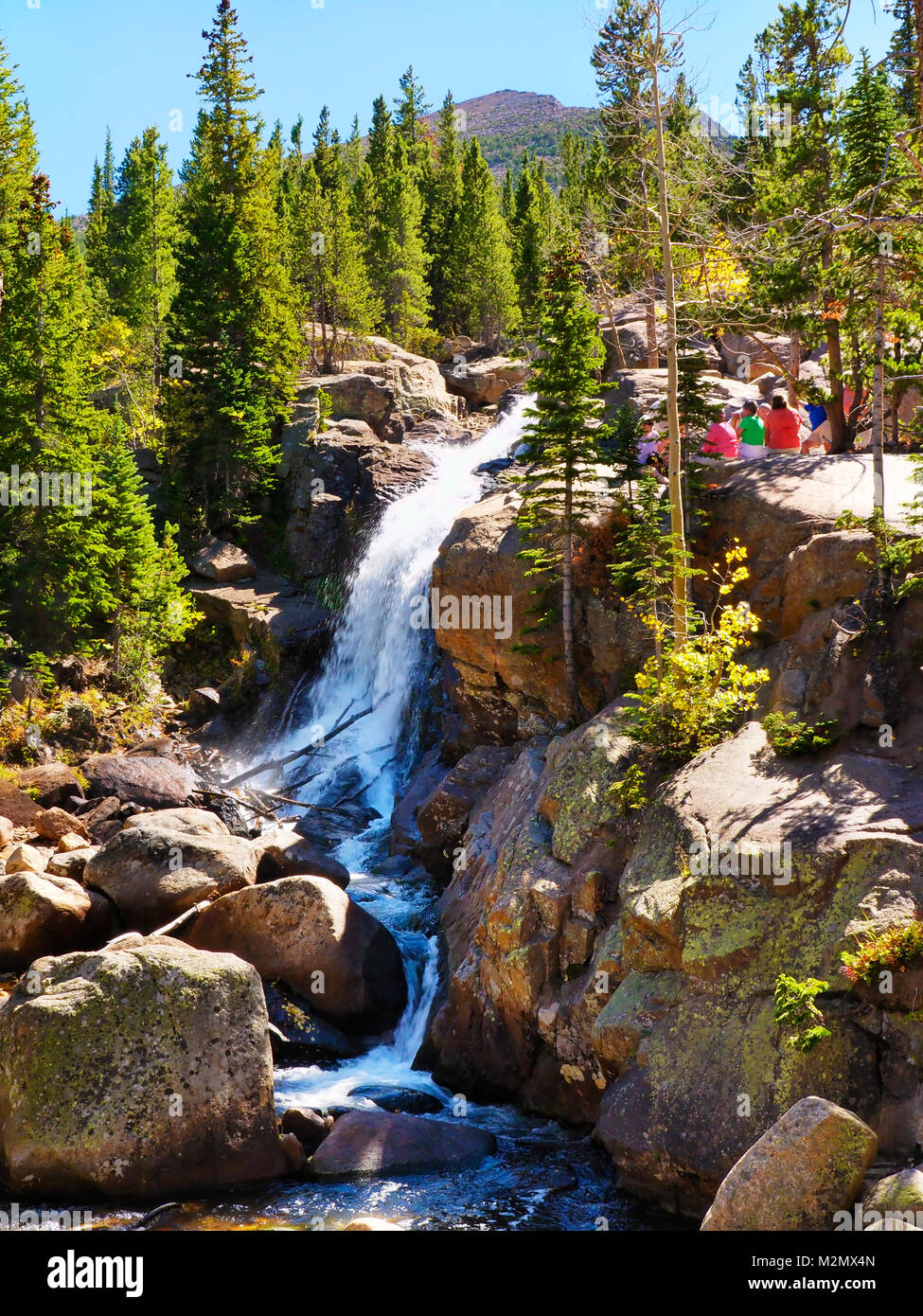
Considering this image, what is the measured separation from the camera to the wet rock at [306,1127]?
1384cm

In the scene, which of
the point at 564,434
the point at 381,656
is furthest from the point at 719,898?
the point at 381,656

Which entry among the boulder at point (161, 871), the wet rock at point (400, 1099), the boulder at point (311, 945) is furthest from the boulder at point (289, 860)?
the wet rock at point (400, 1099)

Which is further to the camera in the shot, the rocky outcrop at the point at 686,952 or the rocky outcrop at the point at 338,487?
the rocky outcrop at the point at 338,487

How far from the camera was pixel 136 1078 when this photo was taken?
12.5 m

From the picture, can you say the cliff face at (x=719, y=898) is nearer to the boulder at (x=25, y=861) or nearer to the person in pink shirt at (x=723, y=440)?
the person in pink shirt at (x=723, y=440)

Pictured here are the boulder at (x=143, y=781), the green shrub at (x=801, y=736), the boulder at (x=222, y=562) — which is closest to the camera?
the green shrub at (x=801, y=736)

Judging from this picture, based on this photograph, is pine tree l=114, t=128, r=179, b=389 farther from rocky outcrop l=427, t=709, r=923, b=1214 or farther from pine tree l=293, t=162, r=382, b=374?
rocky outcrop l=427, t=709, r=923, b=1214

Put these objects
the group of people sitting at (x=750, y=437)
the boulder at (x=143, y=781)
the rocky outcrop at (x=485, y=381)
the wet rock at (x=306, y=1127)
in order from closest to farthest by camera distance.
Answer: the wet rock at (x=306, y=1127), the group of people sitting at (x=750, y=437), the boulder at (x=143, y=781), the rocky outcrop at (x=485, y=381)

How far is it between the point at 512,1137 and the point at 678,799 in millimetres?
4952

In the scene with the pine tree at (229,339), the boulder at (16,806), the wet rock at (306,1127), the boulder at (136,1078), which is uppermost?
the pine tree at (229,339)

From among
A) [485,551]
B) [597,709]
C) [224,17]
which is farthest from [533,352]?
[597,709]

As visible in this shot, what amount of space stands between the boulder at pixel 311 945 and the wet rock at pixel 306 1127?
2.64 meters

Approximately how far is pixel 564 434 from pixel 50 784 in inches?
542
